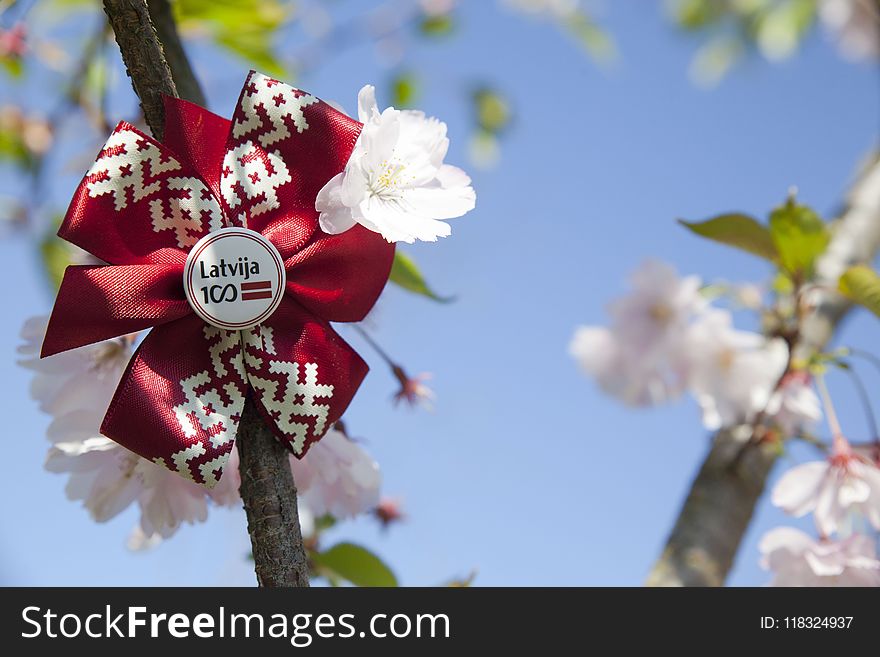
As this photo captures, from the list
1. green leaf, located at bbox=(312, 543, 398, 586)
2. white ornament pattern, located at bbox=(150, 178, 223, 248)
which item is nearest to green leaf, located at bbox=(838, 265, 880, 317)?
green leaf, located at bbox=(312, 543, 398, 586)

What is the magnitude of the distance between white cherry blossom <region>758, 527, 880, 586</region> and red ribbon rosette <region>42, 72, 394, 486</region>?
0.54m

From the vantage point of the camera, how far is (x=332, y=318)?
0.48 metres

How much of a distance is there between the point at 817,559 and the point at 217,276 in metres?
0.65

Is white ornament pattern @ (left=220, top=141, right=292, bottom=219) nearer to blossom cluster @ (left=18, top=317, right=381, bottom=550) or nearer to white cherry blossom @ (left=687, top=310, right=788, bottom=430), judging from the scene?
blossom cluster @ (left=18, top=317, right=381, bottom=550)

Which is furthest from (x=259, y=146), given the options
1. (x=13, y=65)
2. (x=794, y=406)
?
(x=13, y=65)

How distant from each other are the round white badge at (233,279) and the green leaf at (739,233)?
Result: 48cm

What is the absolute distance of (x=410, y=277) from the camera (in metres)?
0.67

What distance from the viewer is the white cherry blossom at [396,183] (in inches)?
16.8

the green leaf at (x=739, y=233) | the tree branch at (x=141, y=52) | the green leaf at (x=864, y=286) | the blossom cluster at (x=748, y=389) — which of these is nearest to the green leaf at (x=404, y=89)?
the blossom cluster at (x=748, y=389)

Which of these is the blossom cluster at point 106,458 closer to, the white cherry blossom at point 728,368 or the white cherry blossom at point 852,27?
the white cherry blossom at point 728,368

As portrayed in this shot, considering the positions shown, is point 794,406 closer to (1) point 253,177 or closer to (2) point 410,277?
(2) point 410,277

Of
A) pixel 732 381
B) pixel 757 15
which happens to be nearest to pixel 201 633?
pixel 732 381

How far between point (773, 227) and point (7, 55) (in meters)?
1.08

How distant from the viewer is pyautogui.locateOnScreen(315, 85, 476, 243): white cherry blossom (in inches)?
16.8
